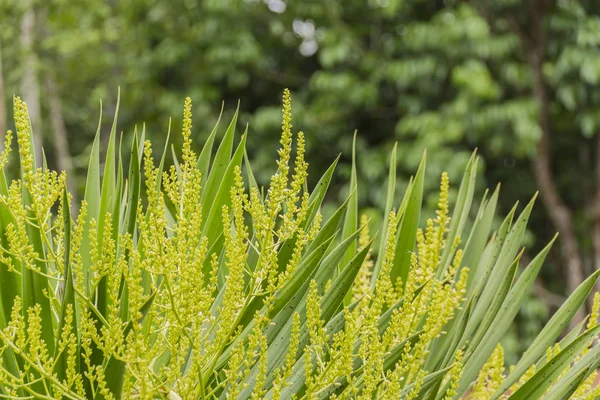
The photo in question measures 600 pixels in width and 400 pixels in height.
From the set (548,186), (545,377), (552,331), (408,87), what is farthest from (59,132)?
(545,377)

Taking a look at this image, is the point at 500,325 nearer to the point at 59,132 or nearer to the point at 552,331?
the point at 552,331

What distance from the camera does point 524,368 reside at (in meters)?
1.34

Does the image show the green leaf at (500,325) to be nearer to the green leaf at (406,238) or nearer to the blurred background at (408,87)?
the green leaf at (406,238)

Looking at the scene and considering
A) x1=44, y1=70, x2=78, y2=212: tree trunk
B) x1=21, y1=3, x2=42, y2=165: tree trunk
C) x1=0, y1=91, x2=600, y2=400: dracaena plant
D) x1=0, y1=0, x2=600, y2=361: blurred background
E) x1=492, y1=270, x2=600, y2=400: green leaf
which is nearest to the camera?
x1=0, y1=91, x2=600, y2=400: dracaena plant

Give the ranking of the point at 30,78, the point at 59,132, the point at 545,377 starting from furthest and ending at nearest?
the point at 59,132 < the point at 30,78 < the point at 545,377

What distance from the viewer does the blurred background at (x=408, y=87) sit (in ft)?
22.0

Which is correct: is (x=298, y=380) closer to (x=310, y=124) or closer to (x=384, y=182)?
(x=384, y=182)

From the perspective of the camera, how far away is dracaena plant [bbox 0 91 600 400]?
0.84 metres

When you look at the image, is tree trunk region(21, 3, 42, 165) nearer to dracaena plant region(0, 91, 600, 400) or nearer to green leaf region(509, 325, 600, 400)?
dracaena plant region(0, 91, 600, 400)

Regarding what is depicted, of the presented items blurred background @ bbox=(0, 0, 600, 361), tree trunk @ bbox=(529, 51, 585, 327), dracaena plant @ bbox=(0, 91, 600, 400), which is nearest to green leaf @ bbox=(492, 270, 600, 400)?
dracaena plant @ bbox=(0, 91, 600, 400)

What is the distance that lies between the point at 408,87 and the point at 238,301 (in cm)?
679

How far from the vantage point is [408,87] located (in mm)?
7500

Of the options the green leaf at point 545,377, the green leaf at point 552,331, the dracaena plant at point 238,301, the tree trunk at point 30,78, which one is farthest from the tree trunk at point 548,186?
the green leaf at point 545,377

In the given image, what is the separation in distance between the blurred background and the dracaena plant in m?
5.23
